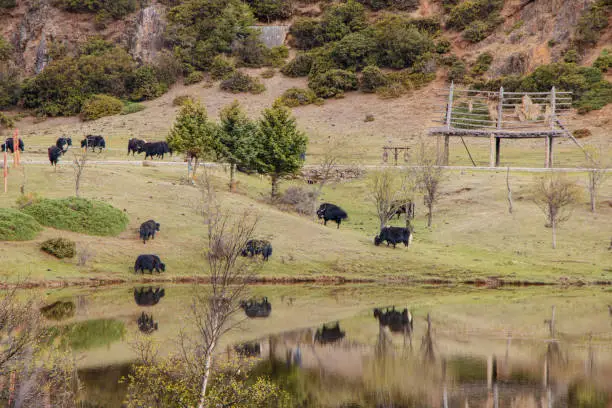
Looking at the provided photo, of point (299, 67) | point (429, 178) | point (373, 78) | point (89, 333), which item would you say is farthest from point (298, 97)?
point (89, 333)

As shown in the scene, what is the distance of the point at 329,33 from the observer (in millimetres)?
115000

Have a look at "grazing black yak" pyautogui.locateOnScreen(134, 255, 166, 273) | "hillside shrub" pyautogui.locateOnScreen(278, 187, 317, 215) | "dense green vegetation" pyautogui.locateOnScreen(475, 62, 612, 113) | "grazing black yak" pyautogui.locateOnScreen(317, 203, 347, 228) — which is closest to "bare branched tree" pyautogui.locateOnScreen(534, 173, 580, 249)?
"grazing black yak" pyautogui.locateOnScreen(317, 203, 347, 228)

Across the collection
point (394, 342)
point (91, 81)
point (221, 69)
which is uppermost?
point (221, 69)

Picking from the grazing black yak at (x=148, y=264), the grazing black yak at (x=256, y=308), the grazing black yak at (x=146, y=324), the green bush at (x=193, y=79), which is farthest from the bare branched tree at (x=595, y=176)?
the green bush at (x=193, y=79)

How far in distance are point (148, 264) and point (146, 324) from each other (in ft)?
34.7

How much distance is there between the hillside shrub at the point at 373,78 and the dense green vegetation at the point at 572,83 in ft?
41.8

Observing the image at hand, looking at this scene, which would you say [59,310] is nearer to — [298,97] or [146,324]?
[146,324]

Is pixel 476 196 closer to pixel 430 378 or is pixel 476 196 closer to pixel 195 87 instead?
pixel 430 378

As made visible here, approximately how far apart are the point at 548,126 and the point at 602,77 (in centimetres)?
1764

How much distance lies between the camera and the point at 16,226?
43969 millimetres

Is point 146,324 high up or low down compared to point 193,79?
down

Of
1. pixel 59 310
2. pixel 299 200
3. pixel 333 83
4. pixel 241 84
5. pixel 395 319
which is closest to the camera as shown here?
pixel 59 310

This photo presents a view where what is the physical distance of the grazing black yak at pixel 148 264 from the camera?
43.0m

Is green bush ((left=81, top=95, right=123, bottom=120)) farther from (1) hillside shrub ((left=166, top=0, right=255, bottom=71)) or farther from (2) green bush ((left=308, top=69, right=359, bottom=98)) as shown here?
(2) green bush ((left=308, top=69, right=359, bottom=98))
